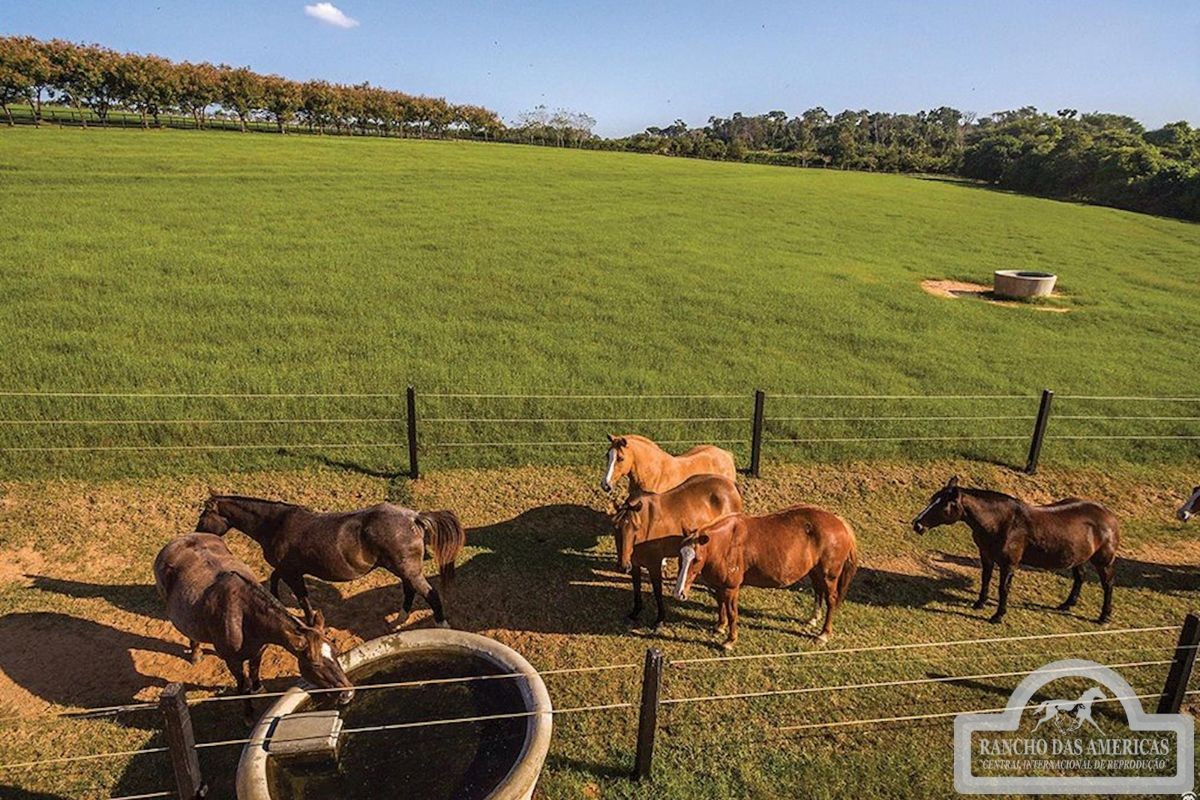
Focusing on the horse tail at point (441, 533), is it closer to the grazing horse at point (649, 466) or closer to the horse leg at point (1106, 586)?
the grazing horse at point (649, 466)

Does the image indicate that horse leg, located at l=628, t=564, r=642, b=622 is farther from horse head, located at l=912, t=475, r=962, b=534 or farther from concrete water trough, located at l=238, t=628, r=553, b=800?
horse head, located at l=912, t=475, r=962, b=534

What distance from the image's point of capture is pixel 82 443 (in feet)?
32.2

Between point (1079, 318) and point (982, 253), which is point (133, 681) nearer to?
point (1079, 318)

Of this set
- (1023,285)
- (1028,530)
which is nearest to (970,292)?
(1023,285)

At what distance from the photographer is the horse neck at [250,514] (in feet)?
21.3

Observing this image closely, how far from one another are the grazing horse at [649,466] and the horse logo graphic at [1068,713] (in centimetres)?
366

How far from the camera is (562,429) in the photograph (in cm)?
1100

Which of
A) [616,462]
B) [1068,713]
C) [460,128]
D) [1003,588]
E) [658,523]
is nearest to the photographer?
[1068,713]

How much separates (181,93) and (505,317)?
58.1 m

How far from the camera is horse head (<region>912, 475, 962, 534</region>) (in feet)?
22.8

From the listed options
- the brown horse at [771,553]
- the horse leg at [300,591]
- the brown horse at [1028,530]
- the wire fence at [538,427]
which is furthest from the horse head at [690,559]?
the wire fence at [538,427]

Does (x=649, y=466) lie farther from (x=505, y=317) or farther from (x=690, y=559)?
(x=505, y=317)

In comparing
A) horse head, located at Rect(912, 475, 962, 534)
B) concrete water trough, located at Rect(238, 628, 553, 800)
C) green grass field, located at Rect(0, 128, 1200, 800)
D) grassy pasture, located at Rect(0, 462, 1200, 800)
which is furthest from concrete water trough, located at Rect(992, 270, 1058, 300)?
concrete water trough, located at Rect(238, 628, 553, 800)

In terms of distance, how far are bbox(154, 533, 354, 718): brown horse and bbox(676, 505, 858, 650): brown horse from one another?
3.26 m
